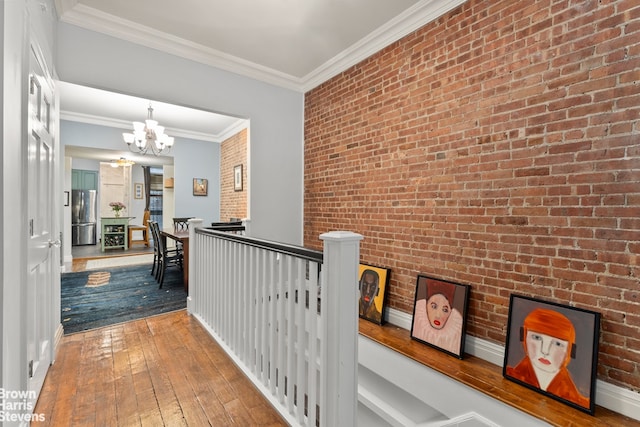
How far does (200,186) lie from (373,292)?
5069 mm

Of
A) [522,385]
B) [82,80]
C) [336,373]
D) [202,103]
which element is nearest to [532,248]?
[522,385]

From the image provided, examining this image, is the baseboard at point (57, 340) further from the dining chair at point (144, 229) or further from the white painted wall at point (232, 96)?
the dining chair at point (144, 229)

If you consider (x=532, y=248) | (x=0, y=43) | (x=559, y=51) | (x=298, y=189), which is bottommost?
(x=532, y=248)

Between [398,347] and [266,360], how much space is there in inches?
47.5

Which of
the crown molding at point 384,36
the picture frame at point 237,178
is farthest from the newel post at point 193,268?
the picture frame at point 237,178

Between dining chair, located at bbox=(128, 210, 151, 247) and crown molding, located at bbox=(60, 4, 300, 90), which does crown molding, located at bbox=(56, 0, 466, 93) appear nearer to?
crown molding, located at bbox=(60, 4, 300, 90)

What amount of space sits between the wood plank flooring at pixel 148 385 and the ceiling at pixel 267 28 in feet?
9.20

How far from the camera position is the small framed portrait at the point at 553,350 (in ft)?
5.57

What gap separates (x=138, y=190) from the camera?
923 centimetres

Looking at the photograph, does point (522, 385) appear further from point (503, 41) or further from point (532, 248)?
point (503, 41)

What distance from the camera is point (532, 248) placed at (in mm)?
1994

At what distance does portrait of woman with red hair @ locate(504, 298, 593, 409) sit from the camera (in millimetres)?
1738

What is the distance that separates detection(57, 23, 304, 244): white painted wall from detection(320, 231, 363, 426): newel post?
2.55m

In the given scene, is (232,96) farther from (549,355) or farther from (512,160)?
(549,355)
